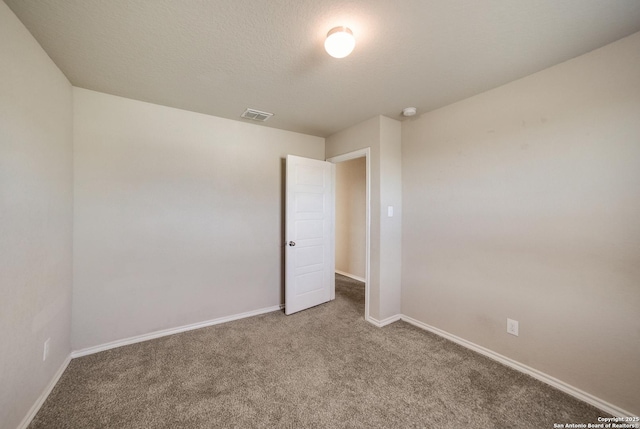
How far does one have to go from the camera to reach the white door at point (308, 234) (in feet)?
10.5

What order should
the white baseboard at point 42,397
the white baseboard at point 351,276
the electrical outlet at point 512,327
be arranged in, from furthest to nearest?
1. the white baseboard at point 351,276
2. the electrical outlet at point 512,327
3. the white baseboard at point 42,397

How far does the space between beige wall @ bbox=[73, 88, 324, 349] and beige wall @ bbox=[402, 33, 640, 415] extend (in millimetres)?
2122

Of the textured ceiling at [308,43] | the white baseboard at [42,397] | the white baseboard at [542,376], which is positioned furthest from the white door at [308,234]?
the white baseboard at [42,397]

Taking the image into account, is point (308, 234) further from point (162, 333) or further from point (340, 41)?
point (340, 41)

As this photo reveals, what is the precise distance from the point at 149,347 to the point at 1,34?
100 inches

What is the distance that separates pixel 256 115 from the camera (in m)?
2.92

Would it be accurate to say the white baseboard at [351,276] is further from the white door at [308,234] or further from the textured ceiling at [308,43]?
the textured ceiling at [308,43]

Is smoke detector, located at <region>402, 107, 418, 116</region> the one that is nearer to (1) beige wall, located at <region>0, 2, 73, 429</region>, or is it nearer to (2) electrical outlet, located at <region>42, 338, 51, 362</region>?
(1) beige wall, located at <region>0, 2, 73, 429</region>

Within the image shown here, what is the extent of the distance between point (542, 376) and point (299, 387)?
1.94 m

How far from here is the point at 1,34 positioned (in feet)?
4.45

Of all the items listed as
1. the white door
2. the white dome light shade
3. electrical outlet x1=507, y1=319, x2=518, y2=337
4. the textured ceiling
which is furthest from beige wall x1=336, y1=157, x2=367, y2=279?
the white dome light shade

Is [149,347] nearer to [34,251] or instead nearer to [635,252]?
[34,251]

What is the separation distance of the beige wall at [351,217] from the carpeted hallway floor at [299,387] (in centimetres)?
232

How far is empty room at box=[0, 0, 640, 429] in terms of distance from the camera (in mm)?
1539
